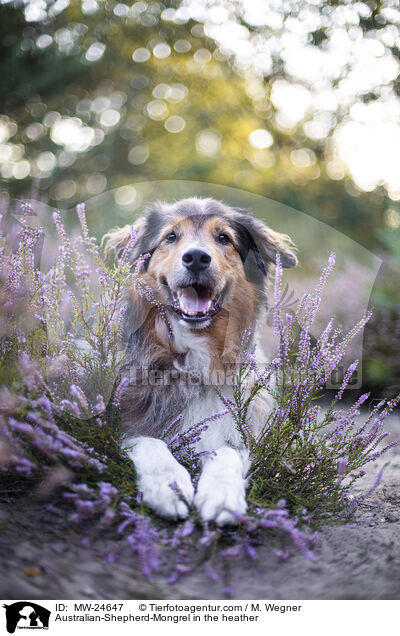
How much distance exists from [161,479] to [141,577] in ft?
1.65

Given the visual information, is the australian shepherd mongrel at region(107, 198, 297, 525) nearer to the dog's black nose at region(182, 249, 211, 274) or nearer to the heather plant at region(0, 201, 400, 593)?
the dog's black nose at region(182, 249, 211, 274)

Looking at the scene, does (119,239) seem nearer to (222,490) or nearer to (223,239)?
(223,239)

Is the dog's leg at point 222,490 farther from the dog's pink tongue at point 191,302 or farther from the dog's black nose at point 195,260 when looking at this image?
the dog's black nose at point 195,260

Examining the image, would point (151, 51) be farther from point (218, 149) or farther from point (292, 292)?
point (292, 292)

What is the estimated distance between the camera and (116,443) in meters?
2.42

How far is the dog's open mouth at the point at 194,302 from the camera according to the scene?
10.6 ft

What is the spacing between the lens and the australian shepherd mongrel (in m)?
3.13

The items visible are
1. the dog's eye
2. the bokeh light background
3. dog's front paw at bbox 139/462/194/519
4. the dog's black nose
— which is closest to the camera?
dog's front paw at bbox 139/462/194/519

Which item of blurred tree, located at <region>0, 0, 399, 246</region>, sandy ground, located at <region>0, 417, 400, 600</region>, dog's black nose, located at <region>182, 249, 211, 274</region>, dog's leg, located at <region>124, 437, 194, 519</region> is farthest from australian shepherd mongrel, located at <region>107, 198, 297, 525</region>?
blurred tree, located at <region>0, 0, 399, 246</region>

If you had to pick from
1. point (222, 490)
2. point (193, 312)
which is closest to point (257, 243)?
point (193, 312)

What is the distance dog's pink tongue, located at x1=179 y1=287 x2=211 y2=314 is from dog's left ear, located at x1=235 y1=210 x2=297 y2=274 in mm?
581

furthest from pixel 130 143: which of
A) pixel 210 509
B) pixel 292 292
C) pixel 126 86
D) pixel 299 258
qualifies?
pixel 210 509
